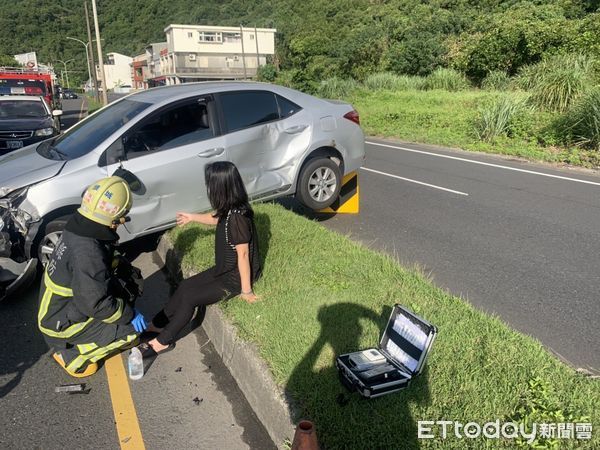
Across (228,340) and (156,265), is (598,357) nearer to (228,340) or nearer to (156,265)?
(228,340)

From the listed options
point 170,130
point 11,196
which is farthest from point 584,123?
point 11,196

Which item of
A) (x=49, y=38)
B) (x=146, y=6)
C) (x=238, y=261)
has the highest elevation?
(x=146, y=6)

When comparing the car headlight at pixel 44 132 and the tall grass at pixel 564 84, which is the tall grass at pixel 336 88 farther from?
the car headlight at pixel 44 132

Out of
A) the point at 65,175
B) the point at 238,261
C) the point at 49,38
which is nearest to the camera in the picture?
the point at 238,261

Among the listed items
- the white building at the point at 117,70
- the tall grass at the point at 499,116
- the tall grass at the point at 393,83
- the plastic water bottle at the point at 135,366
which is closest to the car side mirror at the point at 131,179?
the plastic water bottle at the point at 135,366

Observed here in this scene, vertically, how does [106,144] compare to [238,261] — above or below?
above

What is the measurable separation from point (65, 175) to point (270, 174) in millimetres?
2271

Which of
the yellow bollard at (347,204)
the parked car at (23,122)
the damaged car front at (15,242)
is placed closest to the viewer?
the damaged car front at (15,242)

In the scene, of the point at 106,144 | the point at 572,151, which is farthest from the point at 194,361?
the point at 572,151

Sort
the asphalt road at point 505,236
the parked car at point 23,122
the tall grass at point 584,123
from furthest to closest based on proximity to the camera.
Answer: the tall grass at point 584,123
the parked car at point 23,122
the asphalt road at point 505,236

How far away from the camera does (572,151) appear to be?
11023mm

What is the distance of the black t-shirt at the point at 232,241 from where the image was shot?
3.42m

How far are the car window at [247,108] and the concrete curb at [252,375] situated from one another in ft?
8.15

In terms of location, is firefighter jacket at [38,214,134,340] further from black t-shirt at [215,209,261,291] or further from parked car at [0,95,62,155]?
parked car at [0,95,62,155]
